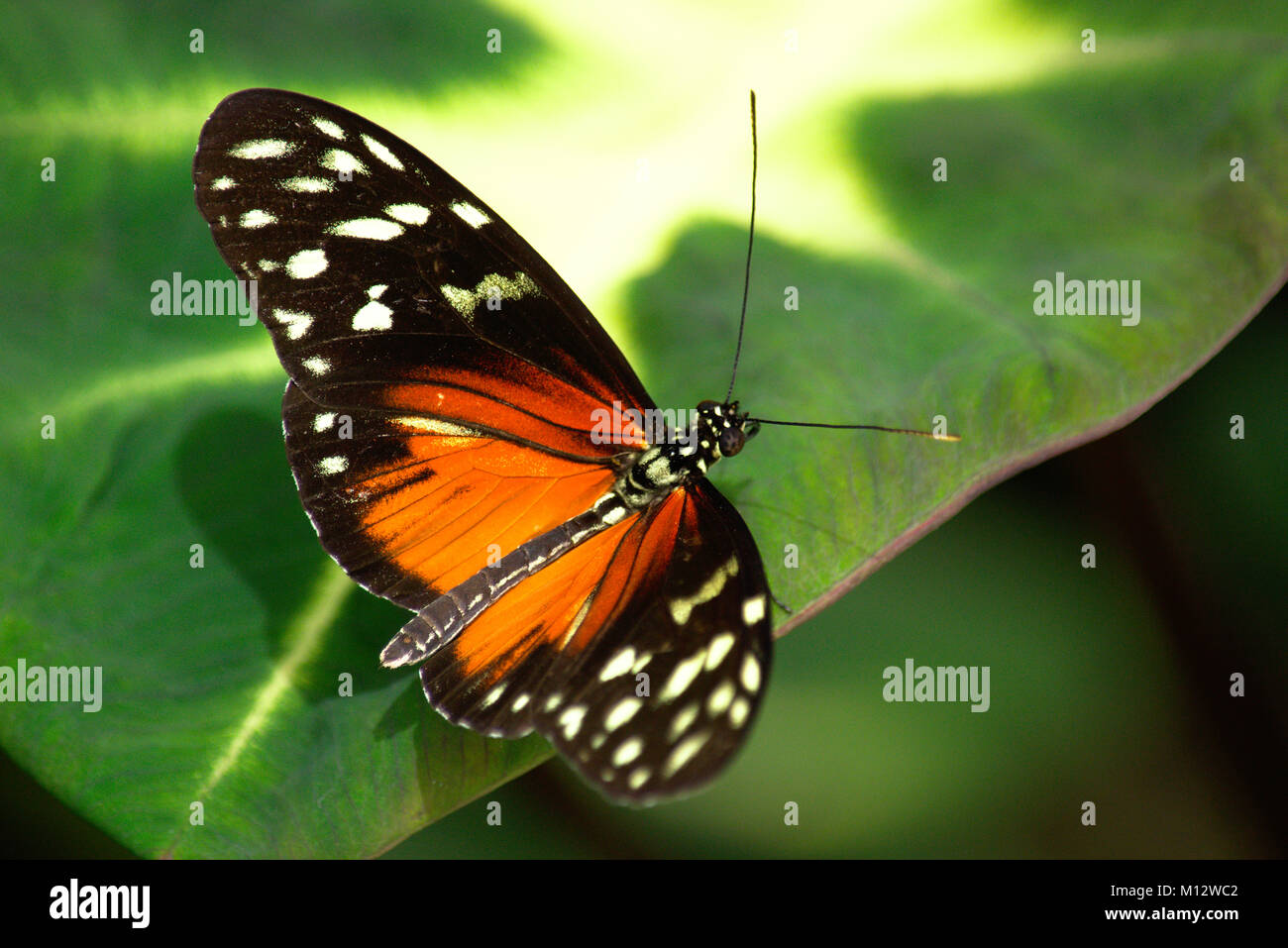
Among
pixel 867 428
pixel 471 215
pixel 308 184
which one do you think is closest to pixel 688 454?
pixel 867 428

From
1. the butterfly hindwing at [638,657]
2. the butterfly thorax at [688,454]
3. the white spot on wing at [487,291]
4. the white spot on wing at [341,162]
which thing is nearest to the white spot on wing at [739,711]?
the butterfly hindwing at [638,657]

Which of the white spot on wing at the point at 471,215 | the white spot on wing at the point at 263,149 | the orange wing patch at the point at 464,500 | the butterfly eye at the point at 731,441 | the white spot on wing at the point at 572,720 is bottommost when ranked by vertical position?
the white spot on wing at the point at 572,720

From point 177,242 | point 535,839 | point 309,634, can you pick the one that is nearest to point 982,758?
point 535,839

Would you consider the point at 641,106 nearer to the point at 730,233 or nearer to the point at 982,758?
the point at 730,233

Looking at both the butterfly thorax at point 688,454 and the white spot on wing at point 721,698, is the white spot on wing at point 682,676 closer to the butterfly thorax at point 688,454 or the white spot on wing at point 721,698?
the white spot on wing at point 721,698

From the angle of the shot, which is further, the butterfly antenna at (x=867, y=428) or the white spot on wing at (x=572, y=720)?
the butterfly antenna at (x=867, y=428)

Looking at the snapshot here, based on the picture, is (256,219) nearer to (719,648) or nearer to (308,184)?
(308,184)
